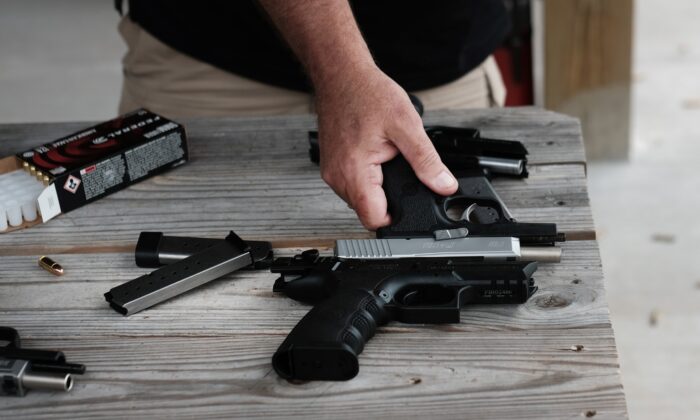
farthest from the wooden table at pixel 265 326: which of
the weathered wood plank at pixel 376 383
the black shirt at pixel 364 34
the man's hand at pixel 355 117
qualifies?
the black shirt at pixel 364 34

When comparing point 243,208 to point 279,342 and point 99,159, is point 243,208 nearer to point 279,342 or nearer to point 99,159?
point 99,159

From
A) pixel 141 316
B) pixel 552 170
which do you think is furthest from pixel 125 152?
pixel 552 170

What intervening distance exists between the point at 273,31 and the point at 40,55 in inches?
149

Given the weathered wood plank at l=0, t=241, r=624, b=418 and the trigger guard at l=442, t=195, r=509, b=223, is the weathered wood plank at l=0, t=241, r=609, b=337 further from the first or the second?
the trigger guard at l=442, t=195, r=509, b=223

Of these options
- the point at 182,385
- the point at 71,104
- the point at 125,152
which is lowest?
the point at 71,104

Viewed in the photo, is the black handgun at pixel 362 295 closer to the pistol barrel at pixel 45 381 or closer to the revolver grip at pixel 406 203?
the revolver grip at pixel 406 203

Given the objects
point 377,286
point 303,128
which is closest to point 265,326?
point 377,286

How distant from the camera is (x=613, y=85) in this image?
3812mm

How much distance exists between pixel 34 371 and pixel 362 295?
1.33 feet

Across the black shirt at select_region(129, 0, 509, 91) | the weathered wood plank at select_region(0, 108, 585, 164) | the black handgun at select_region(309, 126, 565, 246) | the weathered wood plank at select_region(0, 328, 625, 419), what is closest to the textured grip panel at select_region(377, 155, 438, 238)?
the black handgun at select_region(309, 126, 565, 246)

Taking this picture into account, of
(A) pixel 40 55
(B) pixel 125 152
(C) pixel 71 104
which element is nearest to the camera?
(B) pixel 125 152

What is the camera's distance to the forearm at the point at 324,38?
1.57 m

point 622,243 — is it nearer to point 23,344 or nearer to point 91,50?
point 23,344

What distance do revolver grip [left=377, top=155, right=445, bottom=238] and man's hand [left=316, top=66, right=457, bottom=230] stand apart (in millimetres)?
12
